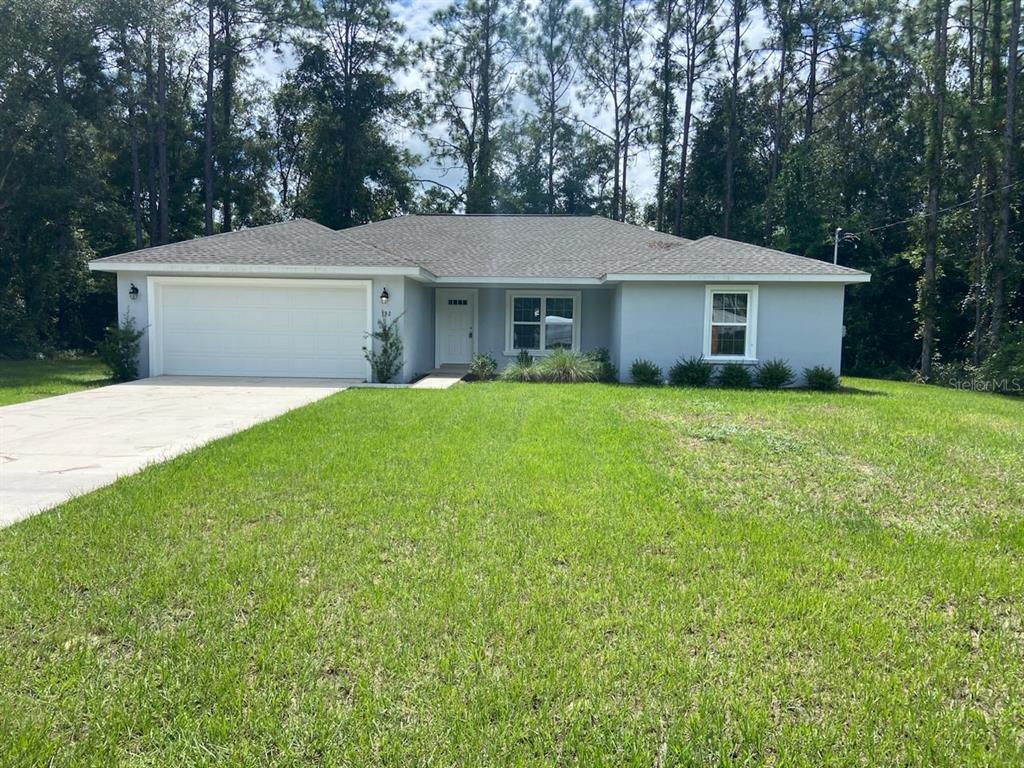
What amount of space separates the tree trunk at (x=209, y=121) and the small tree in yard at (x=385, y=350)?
53.2 feet

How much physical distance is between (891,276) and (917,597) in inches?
914

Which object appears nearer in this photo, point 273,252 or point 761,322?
point 273,252

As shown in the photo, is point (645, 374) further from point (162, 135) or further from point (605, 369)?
point (162, 135)

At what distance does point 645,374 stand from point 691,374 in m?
1.00

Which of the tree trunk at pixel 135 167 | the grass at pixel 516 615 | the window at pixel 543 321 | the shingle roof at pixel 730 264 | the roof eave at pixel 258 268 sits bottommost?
the grass at pixel 516 615

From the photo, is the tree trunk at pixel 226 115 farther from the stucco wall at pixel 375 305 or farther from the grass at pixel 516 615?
the grass at pixel 516 615

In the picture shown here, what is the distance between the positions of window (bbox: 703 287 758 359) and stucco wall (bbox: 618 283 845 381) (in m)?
0.16

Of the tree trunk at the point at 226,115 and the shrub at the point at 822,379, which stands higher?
the tree trunk at the point at 226,115

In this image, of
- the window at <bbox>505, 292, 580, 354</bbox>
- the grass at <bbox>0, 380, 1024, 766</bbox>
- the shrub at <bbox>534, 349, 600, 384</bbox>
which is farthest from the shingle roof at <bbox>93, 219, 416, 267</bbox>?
the grass at <bbox>0, 380, 1024, 766</bbox>

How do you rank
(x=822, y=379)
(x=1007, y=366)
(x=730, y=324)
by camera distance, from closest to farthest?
1. (x=822, y=379)
2. (x=730, y=324)
3. (x=1007, y=366)

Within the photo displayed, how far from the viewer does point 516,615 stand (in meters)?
3.30

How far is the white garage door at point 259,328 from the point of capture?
552 inches

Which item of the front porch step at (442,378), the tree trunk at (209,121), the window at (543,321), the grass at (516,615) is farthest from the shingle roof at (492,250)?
the tree trunk at (209,121)
